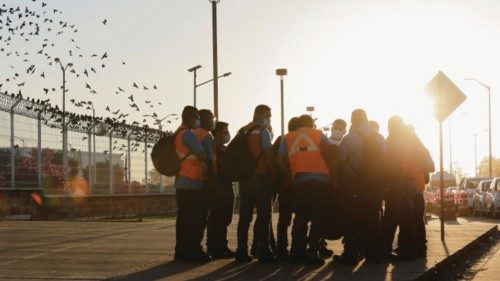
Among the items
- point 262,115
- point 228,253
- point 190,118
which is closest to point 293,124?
point 262,115

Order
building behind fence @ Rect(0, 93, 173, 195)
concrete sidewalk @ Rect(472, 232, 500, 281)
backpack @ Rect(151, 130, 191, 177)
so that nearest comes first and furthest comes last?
backpack @ Rect(151, 130, 191, 177), concrete sidewalk @ Rect(472, 232, 500, 281), building behind fence @ Rect(0, 93, 173, 195)

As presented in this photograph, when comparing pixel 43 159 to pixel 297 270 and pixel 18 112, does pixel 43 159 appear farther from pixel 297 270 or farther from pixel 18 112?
pixel 297 270

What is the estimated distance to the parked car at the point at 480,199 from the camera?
39062mm

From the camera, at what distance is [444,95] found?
16.4m

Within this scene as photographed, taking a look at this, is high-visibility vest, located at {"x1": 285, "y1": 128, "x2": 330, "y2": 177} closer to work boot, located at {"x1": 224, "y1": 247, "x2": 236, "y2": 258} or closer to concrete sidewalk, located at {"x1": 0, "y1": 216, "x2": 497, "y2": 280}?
concrete sidewalk, located at {"x1": 0, "y1": 216, "x2": 497, "y2": 280}

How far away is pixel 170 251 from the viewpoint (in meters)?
13.6

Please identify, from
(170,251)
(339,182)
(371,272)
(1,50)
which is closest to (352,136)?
(339,182)

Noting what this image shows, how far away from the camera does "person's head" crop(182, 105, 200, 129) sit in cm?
A: 1196

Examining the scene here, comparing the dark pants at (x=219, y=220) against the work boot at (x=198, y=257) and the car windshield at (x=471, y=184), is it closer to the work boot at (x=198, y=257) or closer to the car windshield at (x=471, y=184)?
the work boot at (x=198, y=257)

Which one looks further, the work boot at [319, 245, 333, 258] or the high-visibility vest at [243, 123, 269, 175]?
the work boot at [319, 245, 333, 258]

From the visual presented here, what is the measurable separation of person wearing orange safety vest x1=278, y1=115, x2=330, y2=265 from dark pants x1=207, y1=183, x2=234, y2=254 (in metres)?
1.50

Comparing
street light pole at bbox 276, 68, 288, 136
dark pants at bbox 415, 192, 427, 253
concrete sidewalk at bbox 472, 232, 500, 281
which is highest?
street light pole at bbox 276, 68, 288, 136

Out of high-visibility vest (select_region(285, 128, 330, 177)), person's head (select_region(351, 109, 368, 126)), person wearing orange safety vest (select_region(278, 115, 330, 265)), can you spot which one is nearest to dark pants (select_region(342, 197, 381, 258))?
person wearing orange safety vest (select_region(278, 115, 330, 265))

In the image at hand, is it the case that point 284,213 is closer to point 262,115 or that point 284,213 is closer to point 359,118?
point 262,115
